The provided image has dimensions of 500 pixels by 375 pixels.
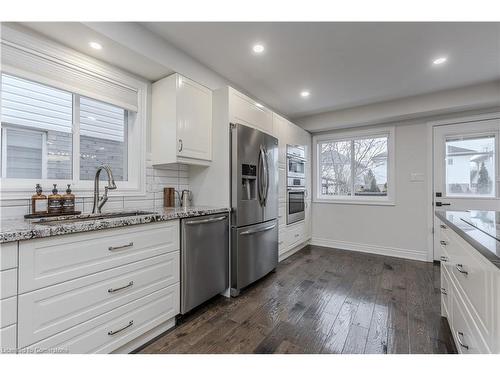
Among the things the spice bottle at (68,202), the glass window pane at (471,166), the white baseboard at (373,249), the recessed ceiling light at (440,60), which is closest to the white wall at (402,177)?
the white baseboard at (373,249)

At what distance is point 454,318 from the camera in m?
1.48

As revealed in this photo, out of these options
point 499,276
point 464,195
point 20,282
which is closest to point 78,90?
point 20,282

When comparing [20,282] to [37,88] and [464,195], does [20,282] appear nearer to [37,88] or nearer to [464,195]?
[37,88]

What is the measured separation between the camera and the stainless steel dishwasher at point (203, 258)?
6.03 ft

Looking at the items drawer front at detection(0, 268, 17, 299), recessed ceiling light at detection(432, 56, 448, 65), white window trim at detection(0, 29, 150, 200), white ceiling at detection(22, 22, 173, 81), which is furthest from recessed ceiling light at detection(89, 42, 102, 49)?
recessed ceiling light at detection(432, 56, 448, 65)

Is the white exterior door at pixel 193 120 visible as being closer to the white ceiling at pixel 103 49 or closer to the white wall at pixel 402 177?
the white ceiling at pixel 103 49

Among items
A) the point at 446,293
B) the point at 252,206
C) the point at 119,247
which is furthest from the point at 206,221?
the point at 446,293

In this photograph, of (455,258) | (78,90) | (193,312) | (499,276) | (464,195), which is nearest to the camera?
(499,276)

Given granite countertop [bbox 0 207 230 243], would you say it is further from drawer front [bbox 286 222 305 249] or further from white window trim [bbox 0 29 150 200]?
drawer front [bbox 286 222 305 249]

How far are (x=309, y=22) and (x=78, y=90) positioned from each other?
1.93m

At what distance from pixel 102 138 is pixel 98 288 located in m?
1.40

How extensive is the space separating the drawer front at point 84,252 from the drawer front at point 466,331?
1794 mm

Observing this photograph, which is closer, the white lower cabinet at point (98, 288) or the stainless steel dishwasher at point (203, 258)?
the white lower cabinet at point (98, 288)
